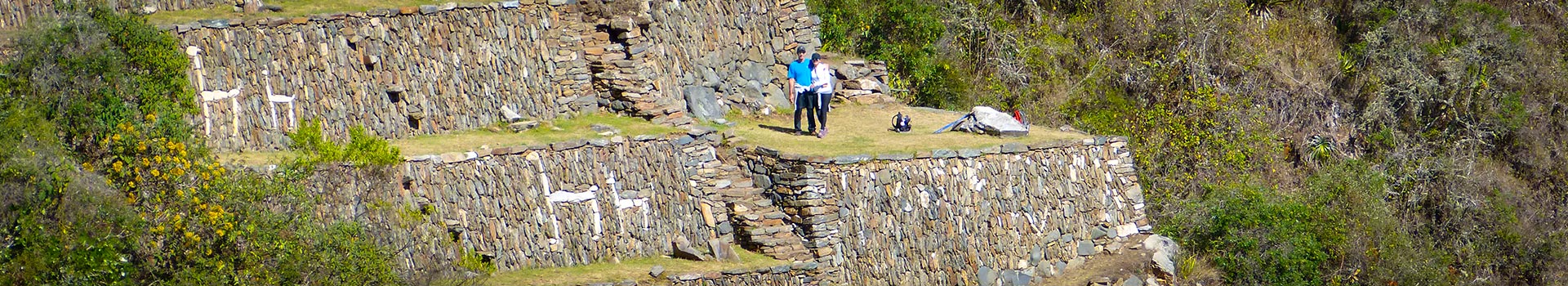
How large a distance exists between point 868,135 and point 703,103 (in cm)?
215

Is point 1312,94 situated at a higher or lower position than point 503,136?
lower

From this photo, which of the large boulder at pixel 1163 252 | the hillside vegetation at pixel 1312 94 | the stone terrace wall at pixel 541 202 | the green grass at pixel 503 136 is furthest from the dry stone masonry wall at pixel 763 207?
the hillside vegetation at pixel 1312 94

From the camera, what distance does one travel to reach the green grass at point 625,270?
785 inches

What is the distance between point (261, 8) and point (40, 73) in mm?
3624

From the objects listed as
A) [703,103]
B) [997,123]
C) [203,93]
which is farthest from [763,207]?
[203,93]

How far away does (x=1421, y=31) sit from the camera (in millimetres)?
33344

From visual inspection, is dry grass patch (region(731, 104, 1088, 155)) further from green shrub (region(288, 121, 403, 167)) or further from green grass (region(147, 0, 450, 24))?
green shrub (region(288, 121, 403, 167))

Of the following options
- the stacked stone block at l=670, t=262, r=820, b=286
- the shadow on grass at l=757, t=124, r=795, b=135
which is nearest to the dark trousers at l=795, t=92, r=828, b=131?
the shadow on grass at l=757, t=124, r=795, b=135

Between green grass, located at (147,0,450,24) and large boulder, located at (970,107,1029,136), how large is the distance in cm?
636

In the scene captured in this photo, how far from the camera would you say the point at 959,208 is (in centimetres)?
2352

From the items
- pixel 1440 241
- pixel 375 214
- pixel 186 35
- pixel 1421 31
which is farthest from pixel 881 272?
pixel 1421 31

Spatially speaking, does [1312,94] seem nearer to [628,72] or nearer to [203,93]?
[628,72]

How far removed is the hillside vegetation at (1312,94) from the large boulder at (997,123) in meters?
3.51

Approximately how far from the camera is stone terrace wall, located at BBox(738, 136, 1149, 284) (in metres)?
22.5
